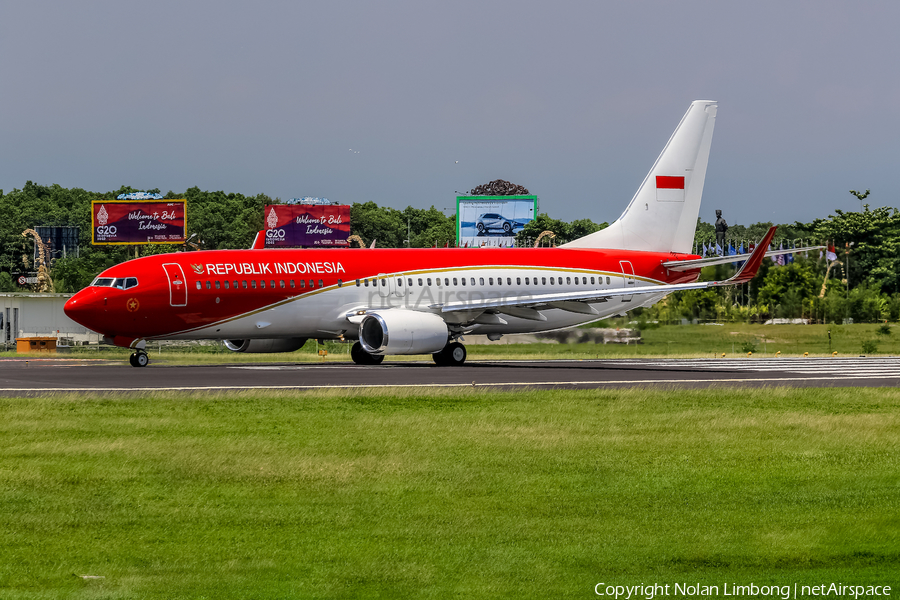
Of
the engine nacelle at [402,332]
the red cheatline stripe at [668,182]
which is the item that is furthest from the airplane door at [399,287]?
the red cheatline stripe at [668,182]

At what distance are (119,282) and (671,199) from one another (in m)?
22.6

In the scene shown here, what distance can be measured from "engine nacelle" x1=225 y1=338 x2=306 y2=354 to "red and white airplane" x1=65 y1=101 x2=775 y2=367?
0.04 m

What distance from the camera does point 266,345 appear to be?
40562 mm

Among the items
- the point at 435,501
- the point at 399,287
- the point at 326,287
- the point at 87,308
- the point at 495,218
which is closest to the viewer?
the point at 435,501

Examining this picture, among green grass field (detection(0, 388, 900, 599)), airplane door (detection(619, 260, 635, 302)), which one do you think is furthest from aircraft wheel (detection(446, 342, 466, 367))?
green grass field (detection(0, 388, 900, 599))

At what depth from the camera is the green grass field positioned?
30.2 feet

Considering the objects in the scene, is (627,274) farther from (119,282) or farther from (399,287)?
(119,282)

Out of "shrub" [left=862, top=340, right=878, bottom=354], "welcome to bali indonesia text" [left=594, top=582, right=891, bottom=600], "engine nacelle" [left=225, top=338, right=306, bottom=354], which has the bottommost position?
"shrub" [left=862, top=340, right=878, bottom=354]

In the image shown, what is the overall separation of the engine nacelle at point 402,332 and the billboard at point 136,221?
232ft

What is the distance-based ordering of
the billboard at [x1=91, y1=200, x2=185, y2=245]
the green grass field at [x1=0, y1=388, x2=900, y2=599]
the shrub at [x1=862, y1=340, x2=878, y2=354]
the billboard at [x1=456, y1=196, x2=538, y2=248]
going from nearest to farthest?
the green grass field at [x1=0, y1=388, x2=900, y2=599] → the shrub at [x1=862, y1=340, x2=878, y2=354] → the billboard at [x1=91, y1=200, x2=185, y2=245] → the billboard at [x1=456, y1=196, x2=538, y2=248]

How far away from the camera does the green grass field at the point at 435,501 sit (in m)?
9.20

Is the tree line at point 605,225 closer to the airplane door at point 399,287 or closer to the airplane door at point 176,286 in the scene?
the airplane door at point 399,287

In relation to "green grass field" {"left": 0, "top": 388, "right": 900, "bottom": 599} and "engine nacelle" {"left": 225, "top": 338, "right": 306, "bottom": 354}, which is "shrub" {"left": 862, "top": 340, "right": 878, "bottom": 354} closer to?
"engine nacelle" {"left": 225, "top": 338, "right": 306, "bottom": 354}

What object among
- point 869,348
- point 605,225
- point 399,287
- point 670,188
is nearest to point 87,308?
point 399,287
